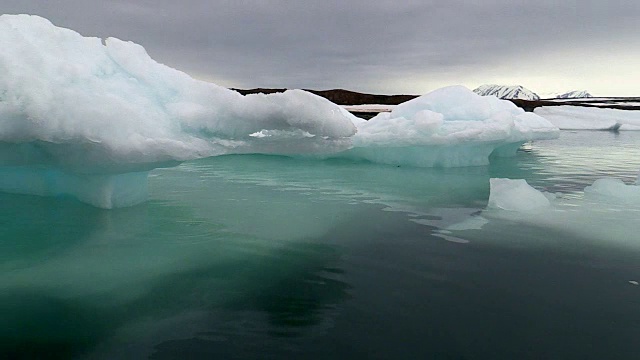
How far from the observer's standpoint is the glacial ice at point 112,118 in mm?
4773

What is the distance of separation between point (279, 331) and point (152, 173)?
29.2ft

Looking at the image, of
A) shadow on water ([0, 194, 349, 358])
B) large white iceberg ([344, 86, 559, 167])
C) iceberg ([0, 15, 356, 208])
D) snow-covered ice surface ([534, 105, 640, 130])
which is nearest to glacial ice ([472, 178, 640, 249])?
iceberg ([0, 15, 356, 208])

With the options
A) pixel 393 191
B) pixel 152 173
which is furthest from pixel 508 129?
pixel 152 173

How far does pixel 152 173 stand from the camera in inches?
433

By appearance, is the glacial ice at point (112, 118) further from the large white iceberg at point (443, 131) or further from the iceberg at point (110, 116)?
the large white iceberg at point (443, 131)

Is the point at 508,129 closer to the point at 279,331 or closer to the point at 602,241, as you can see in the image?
the point at 602,241

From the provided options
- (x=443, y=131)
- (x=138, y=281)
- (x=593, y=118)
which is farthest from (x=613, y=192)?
(x=593, y=118)

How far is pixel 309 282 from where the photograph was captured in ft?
12.4

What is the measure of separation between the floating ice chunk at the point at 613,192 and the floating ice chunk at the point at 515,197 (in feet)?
3.82

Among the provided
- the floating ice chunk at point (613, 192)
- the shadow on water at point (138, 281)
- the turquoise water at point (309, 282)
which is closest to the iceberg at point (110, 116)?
the turquoise water at point (309, 282)

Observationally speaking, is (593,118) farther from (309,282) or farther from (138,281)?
(138,281)

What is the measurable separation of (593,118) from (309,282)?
1469 inches

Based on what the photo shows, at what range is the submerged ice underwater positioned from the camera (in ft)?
9.58

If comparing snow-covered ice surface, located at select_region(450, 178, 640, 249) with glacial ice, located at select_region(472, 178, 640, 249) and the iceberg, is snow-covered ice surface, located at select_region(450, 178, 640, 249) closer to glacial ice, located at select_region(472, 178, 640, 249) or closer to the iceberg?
glacial ice, located at select_region(472, 178, 640, 249)
